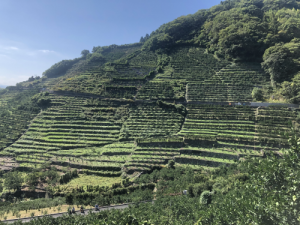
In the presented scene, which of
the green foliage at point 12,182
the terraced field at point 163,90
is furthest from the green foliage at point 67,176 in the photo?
the terraced field at point 163,90

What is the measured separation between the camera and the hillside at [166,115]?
31.5m

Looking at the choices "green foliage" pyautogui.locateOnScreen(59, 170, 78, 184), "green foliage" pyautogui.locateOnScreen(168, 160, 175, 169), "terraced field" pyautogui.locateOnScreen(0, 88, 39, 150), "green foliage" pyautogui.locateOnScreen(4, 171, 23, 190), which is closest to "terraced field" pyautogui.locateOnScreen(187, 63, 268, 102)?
"green foliage" pyautogui.locateOnScreen(168, 160, 175, 169)

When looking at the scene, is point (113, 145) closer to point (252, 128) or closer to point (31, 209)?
point (31, 209)

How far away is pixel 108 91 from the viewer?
58.3 m

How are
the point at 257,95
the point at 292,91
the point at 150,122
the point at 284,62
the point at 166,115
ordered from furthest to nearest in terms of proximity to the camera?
the point at 284,62 → the point at 166,115 → the point at 150,122 → the point at 257,95 → the point at 292,91

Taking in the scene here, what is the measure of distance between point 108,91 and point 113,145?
959 inches

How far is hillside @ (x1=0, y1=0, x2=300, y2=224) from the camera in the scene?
31531 millimetres

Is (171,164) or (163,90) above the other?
(163,90)

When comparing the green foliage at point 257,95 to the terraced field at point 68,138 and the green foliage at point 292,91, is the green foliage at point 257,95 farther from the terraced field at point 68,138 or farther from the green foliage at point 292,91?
the terraced field at point 68,138

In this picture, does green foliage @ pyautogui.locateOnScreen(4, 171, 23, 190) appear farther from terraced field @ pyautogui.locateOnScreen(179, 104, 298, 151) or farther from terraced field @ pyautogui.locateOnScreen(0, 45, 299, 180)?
terraced field @ pyautogui.locateOnScreen(179, 104, 298, 151)

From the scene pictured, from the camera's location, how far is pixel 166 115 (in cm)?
4700

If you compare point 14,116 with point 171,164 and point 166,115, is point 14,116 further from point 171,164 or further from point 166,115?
point 171,164

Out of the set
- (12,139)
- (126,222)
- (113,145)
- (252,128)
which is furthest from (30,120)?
(252,128)

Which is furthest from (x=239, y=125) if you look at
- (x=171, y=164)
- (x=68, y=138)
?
(x=68, y=138)
